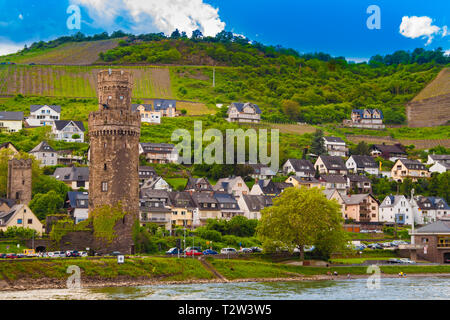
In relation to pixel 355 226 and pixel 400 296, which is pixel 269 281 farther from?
pixel 355 226

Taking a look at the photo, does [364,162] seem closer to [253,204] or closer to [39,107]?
[253,204]

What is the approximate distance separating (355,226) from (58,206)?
47.1 meters

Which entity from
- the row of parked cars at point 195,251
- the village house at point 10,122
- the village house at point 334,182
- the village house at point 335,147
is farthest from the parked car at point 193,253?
the village house at point 335,147

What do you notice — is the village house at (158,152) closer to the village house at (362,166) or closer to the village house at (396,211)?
the village house at (362,166)

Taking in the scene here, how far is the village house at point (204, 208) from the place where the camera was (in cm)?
11106

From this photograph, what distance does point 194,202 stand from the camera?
11250cm

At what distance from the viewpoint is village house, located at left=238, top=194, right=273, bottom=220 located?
379 feet

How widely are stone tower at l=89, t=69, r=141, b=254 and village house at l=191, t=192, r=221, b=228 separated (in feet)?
113

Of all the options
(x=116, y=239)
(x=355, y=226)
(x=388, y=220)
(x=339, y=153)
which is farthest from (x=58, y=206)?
(x=339, y=153)

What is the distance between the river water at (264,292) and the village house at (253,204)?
145 ft

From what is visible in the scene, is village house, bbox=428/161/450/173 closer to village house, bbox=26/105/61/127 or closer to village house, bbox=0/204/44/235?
village house, bbox=26/105/61/127

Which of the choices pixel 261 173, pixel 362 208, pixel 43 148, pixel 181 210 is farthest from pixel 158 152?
pixel 362 208

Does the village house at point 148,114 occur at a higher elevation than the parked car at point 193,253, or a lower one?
higher

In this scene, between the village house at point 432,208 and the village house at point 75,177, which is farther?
the village house at point 432,208
